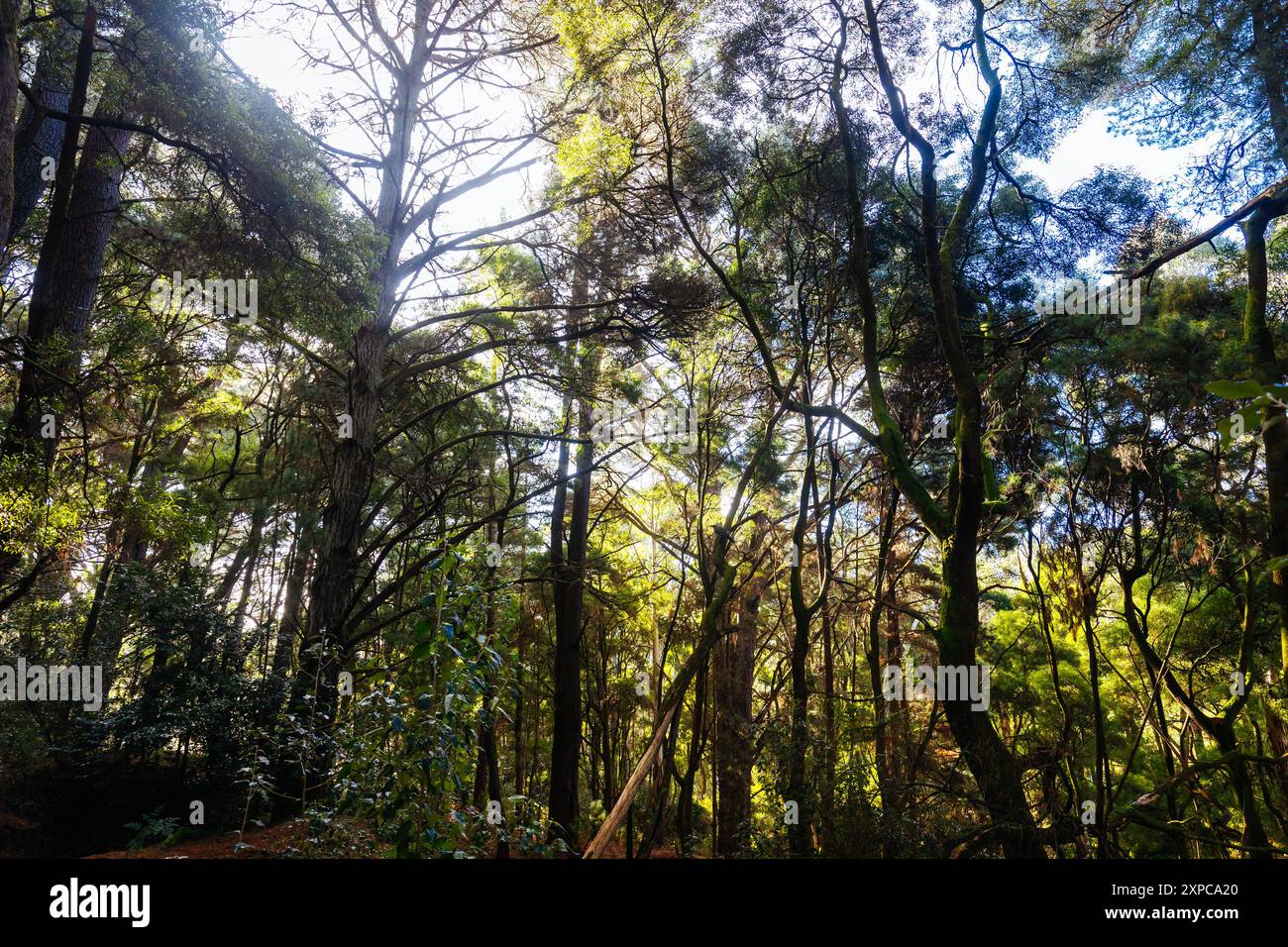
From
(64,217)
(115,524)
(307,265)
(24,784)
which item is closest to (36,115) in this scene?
(64,217)

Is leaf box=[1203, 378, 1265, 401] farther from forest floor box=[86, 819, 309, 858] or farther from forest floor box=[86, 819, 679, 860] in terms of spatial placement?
forest floor box=[86, 819, 309, 858]

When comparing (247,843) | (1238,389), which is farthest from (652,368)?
(1238,389)

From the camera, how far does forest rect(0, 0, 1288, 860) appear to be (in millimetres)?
4430

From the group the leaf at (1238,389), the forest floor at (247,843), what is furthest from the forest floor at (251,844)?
the leaf at (1238,389)

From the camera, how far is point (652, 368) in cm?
936

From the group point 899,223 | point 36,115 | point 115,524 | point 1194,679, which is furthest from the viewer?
point 1194,679

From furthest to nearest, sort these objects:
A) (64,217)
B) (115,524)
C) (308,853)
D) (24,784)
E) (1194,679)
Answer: (1194,679), (24,784), (115,524), (64,217), (308,853)

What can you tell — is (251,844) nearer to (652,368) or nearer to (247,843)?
(247,843)

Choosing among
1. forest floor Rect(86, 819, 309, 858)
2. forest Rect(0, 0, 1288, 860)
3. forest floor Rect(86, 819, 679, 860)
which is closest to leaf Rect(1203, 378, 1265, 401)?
forest Rect(0, 0, 1288, 860)

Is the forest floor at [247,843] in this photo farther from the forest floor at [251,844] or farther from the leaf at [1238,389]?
the leaf at [1238,389]
